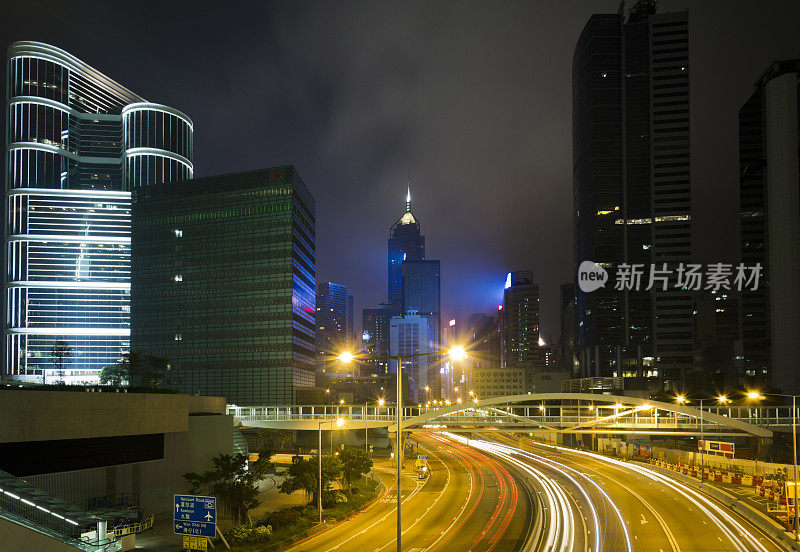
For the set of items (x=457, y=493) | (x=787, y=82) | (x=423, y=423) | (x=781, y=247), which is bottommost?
(x=457, y=493)

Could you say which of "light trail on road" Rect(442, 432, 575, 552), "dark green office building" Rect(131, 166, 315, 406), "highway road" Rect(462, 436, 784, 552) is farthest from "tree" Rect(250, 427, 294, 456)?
"highway road" Rect(462, 436, 784, 552)

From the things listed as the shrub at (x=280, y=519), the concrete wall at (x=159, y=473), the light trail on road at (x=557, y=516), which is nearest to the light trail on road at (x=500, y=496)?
the light trail on road at (x=557, y=516)

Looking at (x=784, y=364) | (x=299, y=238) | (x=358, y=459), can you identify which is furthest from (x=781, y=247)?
(x=358, y=459)

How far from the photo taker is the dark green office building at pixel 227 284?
14688 cm

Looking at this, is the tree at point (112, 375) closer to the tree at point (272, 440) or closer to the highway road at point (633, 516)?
the tree at point (272, 440)

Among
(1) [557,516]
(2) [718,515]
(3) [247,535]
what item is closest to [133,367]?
(3) [247,535]

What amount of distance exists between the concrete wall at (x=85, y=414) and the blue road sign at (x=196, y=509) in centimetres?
1574

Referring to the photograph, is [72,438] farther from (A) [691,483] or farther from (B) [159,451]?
(A) [691,483]

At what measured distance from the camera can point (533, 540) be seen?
4525 centimetres

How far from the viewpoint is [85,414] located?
4941 cm

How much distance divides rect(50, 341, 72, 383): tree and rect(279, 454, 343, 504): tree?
148 meters

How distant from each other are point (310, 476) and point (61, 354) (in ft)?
517

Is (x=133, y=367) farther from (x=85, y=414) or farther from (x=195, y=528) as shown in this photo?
(x=195, y=528)

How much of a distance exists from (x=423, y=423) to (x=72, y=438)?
128 feet
